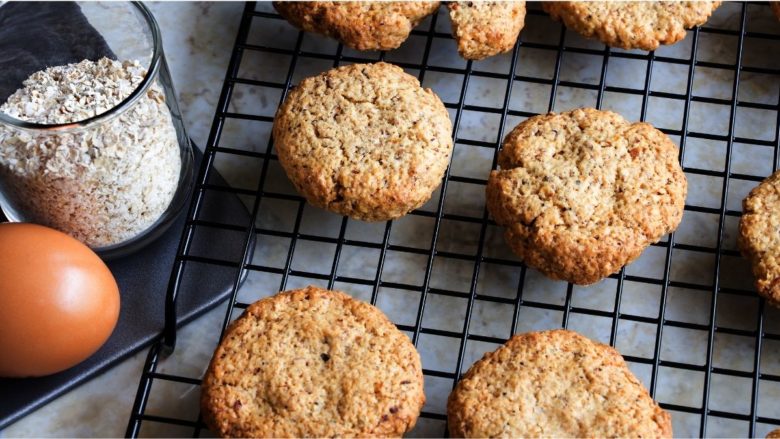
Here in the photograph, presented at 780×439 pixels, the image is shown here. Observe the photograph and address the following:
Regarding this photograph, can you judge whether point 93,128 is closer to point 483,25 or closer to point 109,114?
point 109,114

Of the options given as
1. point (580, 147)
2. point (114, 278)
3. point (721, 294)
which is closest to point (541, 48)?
point (580, 147)

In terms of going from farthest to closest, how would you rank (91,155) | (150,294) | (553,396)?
(150,294) → (91,155) → (553,396)

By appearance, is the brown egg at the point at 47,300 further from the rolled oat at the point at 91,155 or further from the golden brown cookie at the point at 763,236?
the golden brown cookie at the point at 763,236

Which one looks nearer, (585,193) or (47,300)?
(47,300)

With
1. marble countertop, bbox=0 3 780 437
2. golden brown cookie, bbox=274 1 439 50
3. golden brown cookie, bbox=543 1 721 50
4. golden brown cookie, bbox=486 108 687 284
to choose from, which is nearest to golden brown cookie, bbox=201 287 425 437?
marble countertop, bbox=0 3 780 437

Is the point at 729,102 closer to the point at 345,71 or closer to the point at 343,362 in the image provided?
the point at 345,71

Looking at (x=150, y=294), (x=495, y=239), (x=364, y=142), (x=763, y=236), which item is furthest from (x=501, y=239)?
(x=150, y=294)
